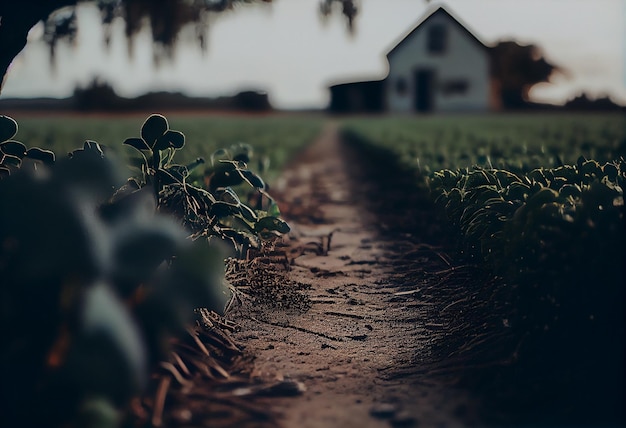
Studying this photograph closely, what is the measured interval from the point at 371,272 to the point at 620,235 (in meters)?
2.54

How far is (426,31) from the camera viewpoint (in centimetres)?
3444

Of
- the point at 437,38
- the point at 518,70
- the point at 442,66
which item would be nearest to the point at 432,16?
the point at 437,38

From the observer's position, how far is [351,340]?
11.0 ft

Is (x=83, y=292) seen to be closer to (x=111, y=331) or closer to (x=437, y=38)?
(x=111, y=331)

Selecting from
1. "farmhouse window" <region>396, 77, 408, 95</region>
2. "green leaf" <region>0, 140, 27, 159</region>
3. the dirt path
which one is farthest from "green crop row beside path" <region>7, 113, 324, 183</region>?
"farmhouse window" <region>396, 77, 408, 95</region>

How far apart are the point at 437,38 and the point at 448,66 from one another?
5.54 ft

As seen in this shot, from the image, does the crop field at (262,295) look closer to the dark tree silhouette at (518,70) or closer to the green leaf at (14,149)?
the green leaf at (14,149)

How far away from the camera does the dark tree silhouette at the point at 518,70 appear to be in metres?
37.0

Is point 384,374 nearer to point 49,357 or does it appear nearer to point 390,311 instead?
point 390,311

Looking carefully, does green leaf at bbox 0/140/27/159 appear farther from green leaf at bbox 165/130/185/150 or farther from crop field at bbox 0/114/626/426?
green leaf at bbox 165/130/185/150

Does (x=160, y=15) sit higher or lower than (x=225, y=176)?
higher

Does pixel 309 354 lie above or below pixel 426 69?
below

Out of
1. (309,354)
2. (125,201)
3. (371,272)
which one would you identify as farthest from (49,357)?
(371,272)

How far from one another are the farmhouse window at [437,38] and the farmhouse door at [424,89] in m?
1.26
